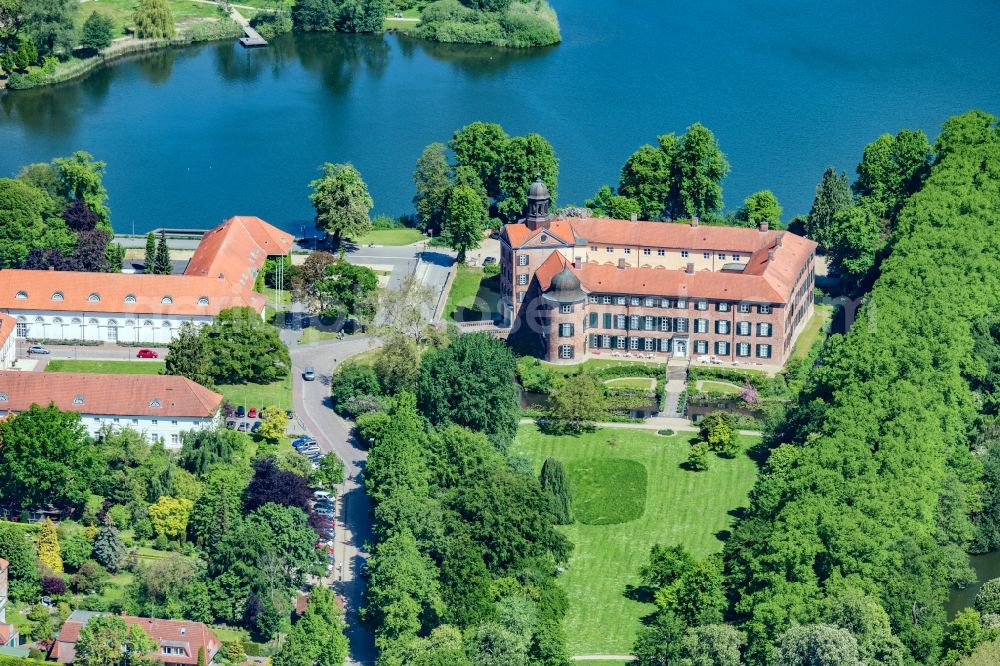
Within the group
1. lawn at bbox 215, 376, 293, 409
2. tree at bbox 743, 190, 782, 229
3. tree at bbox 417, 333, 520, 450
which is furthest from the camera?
tree at bbox 743, 190, 782, 229

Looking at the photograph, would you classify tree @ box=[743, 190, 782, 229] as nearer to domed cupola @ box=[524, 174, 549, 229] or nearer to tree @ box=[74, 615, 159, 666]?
domed cupola @ box=[524, 174, 549, 229]

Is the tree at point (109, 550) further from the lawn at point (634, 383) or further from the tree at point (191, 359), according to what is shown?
the lawn at point (634, 383)

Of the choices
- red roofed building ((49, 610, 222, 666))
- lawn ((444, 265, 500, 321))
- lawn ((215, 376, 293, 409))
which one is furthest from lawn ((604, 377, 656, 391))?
red roofed building ((49, 610, 222, 666))

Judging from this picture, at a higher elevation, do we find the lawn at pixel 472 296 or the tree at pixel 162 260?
the tree at pixel 162 260

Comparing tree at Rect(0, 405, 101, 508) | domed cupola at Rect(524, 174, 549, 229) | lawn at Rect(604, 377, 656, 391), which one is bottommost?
tree at Rect(0, 405, 101, 508)

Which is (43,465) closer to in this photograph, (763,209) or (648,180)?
(648,180)

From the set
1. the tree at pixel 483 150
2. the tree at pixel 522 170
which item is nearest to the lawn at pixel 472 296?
the tree at pixel 522 170

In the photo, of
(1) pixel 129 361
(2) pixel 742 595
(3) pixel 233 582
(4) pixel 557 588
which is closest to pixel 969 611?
(2) pixel 742 595
